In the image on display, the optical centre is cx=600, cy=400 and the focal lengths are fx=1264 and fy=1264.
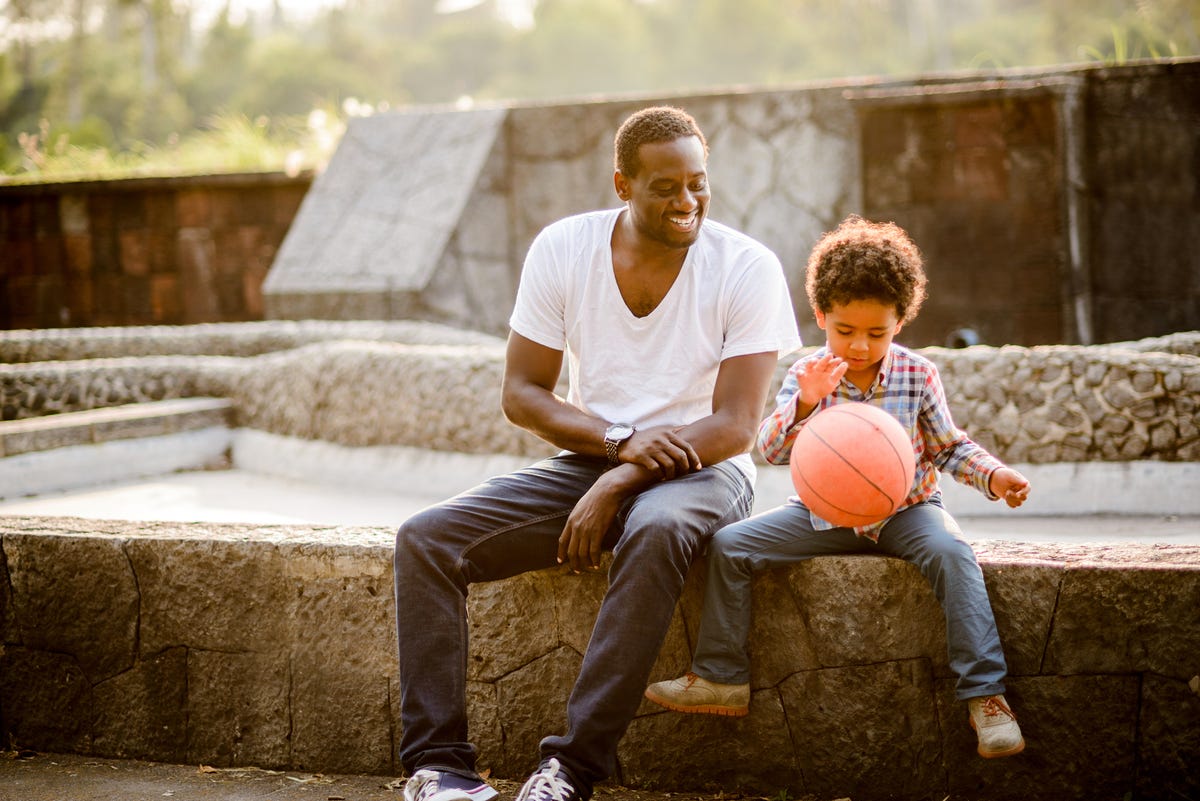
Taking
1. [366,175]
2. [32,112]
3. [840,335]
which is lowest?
[840,335]

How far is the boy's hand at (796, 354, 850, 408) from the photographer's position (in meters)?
2.80

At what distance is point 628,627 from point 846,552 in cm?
58

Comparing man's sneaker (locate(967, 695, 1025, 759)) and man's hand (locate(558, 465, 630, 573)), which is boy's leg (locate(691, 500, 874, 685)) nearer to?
man's hand (locate(558, 465, 630, 573))

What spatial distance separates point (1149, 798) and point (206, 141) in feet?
45.2

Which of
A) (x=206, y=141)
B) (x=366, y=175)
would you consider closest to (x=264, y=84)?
(x=206, y=141)

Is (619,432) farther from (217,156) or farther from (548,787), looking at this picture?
(217,156)

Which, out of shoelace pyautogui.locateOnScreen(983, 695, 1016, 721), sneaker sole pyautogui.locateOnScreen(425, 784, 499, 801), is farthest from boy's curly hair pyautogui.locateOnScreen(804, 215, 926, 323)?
sneaker sole pyautogui.locateOnScreen(425, 784, 499, 801)

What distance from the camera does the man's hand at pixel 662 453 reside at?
296cm

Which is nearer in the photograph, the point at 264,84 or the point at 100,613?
the point at 100,613

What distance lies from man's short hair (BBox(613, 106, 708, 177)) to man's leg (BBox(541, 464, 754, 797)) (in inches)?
35.2

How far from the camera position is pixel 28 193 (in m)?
10.8

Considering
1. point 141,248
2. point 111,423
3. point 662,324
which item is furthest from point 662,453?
point 141,248

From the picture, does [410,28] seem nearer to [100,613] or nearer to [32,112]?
[32,112]

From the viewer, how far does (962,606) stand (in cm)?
271
